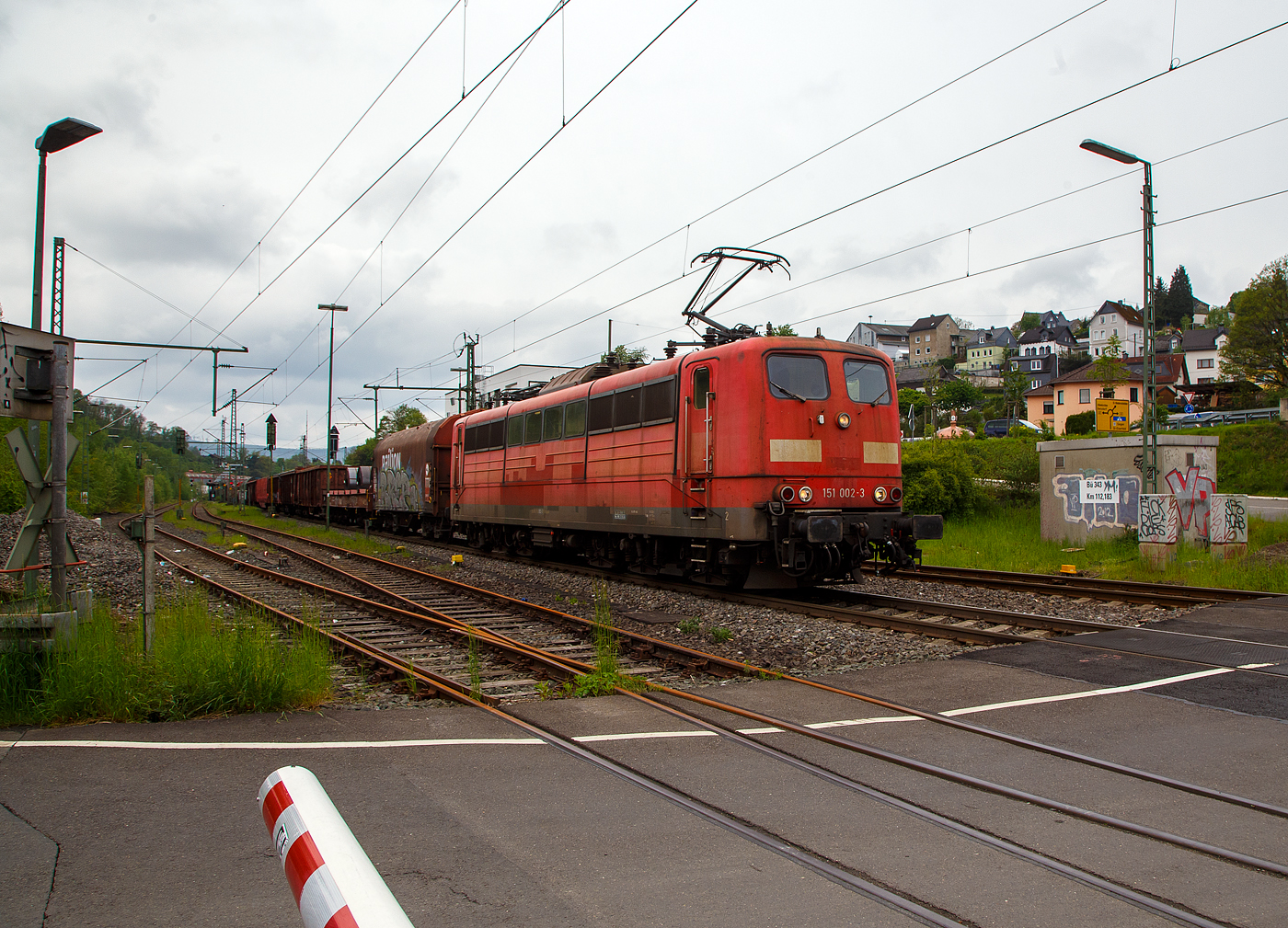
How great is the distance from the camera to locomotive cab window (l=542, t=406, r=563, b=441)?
1644 cm

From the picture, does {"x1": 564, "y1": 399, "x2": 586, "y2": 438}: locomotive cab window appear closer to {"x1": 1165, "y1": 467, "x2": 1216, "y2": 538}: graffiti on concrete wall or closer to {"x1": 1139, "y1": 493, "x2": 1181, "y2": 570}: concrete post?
{"x1": 1139, "y1": 493, "x2": 1181, "y2": 570}: concrete post

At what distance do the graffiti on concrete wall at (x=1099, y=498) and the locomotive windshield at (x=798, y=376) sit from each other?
27.9 ft

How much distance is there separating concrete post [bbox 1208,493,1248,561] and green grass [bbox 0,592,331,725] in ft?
49.5

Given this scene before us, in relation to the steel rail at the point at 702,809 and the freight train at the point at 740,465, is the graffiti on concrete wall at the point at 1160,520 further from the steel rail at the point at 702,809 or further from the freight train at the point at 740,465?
the steel rail at the point at 702,809

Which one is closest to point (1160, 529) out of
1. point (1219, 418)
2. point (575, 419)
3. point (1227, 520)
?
point (1227, 520)

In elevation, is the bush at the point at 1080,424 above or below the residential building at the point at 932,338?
below

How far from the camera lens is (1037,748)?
5379mm

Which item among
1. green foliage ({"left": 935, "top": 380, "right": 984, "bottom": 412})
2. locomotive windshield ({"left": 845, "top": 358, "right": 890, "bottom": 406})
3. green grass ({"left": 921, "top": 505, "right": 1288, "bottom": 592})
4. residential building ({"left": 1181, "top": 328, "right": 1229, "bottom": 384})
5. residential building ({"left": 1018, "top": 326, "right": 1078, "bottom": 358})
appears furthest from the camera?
residential building ({"left": 1018, "top": 326, "right": 1078, "bottom": 358})

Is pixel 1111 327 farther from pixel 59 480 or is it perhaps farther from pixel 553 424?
pixel 59 480

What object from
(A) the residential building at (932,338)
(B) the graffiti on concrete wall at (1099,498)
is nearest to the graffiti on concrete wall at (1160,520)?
(B) the graffiti on concrete wall at (1099,498)

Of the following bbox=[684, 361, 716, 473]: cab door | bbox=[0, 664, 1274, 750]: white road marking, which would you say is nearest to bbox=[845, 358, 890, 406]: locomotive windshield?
bbox=[684, 361, 716, 473]: cab door

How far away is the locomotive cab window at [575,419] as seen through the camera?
50.9 ft

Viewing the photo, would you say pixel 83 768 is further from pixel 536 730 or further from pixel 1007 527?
pixel 1007 527

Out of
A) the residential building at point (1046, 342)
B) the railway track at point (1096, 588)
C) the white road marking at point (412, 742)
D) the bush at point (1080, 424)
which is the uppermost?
the residential building at point (1046, 342)
